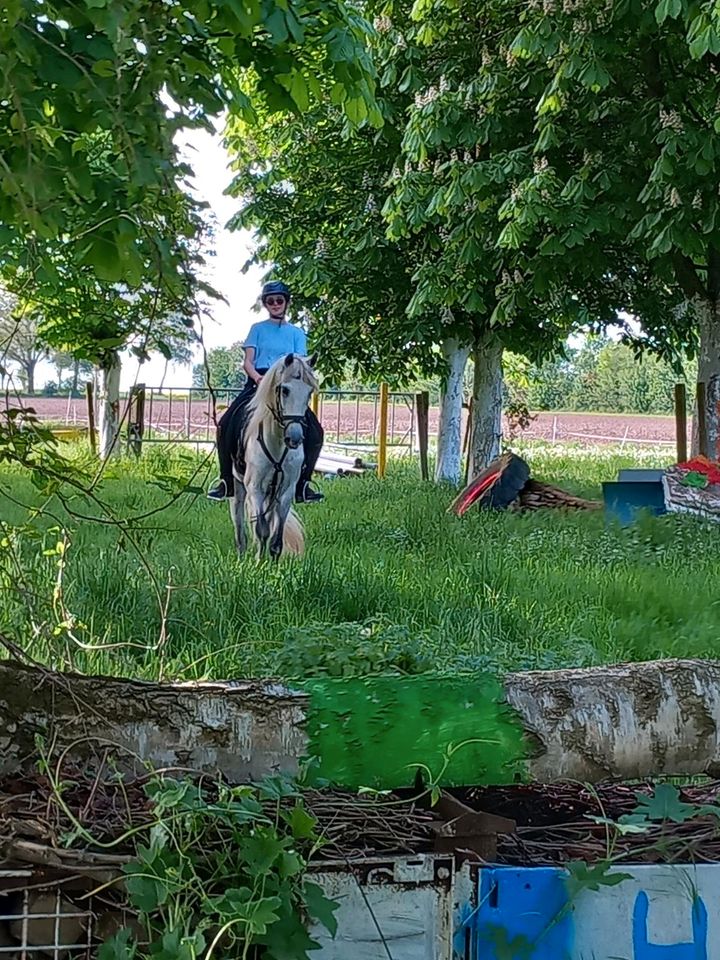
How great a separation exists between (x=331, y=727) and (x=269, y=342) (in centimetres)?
618

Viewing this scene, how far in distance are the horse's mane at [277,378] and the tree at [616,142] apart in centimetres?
337

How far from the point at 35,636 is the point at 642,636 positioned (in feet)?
11.1

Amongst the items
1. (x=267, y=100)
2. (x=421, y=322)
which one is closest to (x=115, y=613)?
(x=267, y=100)

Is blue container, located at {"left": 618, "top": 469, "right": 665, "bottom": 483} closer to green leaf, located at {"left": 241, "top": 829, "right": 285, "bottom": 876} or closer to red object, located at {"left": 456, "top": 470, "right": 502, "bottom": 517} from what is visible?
red object, located at {"left": 456, "top": 470, "right": 502, "bottom": 517}

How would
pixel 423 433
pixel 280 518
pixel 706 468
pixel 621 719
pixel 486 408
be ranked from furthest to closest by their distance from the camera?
pixel 423 433, pixel 486 408, pixel 706 468, pixel 280 518, pixel 621 719

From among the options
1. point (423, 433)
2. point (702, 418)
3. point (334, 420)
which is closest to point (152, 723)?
point (702, 418)

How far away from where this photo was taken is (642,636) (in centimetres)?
607

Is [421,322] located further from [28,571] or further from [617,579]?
[28,571]

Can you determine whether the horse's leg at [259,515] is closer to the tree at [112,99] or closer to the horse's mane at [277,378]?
the horse's mane at [277,378]

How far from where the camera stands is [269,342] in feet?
28.8

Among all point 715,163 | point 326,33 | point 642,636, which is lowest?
point 642,636

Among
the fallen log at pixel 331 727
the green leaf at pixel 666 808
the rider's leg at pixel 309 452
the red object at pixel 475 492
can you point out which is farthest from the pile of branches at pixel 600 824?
the red object at pixel 475 492

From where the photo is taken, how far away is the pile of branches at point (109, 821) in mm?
2197

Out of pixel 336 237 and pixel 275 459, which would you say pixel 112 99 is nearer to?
pixel 275 459
